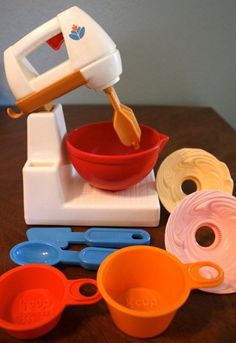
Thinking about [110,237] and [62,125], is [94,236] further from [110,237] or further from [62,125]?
[62,125]

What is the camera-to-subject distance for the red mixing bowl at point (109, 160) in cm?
42

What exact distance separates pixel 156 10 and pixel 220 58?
0.63 feet

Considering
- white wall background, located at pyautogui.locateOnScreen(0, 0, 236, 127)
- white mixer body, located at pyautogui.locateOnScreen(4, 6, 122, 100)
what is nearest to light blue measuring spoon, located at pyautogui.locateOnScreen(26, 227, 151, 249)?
white mixer body, located at pyautogui.locateOnScreen(4, 6, 122, 100)

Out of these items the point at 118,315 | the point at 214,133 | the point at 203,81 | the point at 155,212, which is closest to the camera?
the point at 118,315

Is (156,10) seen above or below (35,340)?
above

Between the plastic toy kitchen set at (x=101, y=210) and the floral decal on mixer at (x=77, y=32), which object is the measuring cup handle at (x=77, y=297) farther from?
the floral decal on mixer at (x=77, y=32)

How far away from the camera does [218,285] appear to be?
0.34m

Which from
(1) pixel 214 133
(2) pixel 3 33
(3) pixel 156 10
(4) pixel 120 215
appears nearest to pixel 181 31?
(3) pixel 156 10

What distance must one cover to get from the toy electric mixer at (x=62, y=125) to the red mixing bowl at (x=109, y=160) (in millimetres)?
24

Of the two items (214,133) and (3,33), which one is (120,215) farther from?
(3,33)

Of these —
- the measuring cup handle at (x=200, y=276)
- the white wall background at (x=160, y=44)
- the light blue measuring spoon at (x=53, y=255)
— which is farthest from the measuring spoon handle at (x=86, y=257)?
the white wall background at (x=160, y=44)

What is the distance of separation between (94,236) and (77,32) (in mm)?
243

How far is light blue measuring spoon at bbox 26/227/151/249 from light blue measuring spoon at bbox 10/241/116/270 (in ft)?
0.04

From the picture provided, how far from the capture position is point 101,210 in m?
0.44
